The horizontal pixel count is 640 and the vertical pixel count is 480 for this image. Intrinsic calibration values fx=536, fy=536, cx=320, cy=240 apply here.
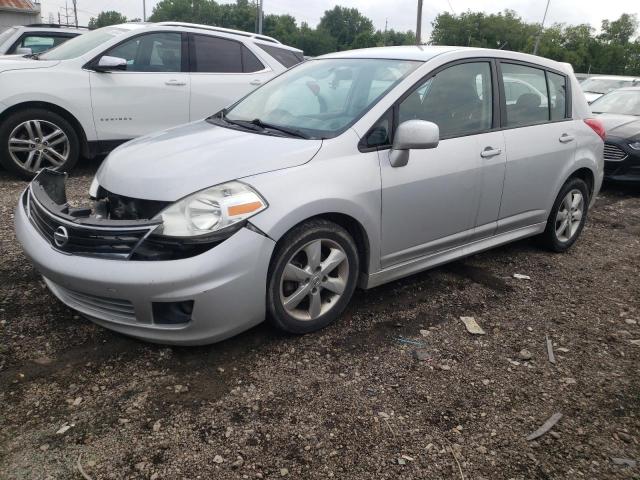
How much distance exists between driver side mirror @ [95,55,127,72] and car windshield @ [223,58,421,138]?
2.57 meters

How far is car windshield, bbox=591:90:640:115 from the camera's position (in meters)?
8.78

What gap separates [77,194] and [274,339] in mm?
3571

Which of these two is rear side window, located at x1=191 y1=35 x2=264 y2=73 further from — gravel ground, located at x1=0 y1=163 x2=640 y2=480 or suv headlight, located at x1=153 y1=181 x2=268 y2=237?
suv headlight, located at x1=153 y1=181 x2=268 y2=237

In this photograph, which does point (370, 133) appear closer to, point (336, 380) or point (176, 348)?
point (336, 380)

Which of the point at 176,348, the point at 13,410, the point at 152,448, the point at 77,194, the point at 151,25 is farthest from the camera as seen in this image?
the point at 151,25

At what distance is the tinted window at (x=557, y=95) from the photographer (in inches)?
177

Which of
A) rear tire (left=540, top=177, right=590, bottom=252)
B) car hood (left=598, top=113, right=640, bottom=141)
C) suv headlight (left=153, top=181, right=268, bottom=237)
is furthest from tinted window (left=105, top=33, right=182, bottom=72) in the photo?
car hood (left=598, top=113, right=640, bottom=141)

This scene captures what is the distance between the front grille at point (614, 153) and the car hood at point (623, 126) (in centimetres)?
20

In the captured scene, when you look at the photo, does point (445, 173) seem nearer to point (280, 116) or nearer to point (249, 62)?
point (280, 116)

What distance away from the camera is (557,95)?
14.9 feet

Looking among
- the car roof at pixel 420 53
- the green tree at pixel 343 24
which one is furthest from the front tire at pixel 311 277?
the green tree at pixel 343 24

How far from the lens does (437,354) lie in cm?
312

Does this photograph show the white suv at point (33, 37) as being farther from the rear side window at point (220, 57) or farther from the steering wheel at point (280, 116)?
the steering wheel at point (280, 116)

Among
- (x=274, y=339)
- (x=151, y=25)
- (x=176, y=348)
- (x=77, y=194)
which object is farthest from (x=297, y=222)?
(x=151, y=25)
